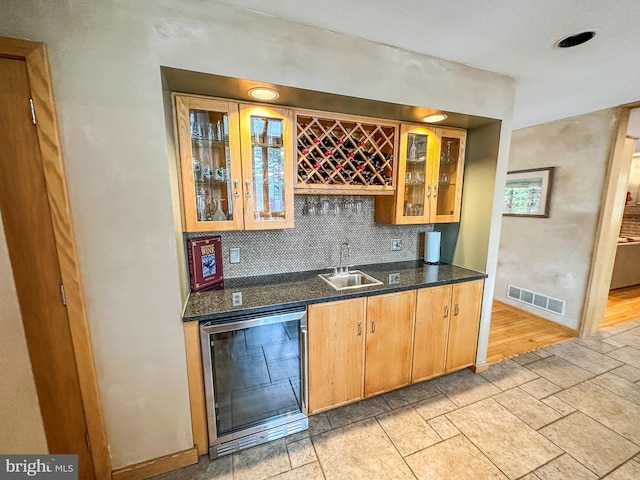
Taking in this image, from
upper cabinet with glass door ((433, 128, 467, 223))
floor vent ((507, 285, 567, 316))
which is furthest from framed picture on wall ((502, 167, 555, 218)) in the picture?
upper cabinet with glass door ((433, 128, 467, 223))

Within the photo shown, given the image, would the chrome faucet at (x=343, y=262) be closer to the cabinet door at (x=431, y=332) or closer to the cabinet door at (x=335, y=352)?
the cabinet door at (x=335, y=352)

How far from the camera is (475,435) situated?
174cm

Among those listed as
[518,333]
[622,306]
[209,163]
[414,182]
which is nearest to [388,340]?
[414,182]

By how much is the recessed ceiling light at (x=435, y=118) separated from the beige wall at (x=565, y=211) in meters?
2.23

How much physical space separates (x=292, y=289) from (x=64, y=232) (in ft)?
4.08

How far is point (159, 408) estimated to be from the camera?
1449 mm

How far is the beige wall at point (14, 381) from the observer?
1.14 metres

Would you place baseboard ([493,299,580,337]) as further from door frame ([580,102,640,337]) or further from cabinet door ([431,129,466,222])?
cabinet door ([431,129,466,222])

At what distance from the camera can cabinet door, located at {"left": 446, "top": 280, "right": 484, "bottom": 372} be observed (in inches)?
85.7

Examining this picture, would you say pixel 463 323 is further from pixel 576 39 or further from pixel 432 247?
pixel 576 39

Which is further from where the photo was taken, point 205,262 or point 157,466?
point 205,262

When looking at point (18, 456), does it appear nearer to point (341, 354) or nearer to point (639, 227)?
point (341, 354)

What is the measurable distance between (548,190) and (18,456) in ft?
16.5

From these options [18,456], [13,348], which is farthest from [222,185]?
[18,456]
